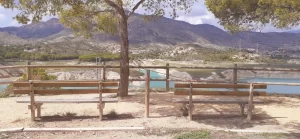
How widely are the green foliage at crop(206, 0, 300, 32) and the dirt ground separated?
8.45 ft

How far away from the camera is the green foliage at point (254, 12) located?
9426 mm

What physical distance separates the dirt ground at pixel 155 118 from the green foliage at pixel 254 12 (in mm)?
2576

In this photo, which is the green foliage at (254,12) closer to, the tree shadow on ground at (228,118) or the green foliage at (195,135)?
the tree shadow on ground at (228,118)

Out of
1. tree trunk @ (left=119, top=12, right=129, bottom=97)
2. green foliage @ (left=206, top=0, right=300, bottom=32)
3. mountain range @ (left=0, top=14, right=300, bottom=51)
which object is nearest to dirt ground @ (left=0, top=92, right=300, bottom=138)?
tree trunk @ (left=119, top=12, right=129, bottom=97)

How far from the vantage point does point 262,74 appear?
3650 cm

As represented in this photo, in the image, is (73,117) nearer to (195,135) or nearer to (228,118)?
(195,135)

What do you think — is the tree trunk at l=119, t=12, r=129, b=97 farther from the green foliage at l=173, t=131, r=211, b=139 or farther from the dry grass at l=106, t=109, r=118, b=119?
the green foliage at l=173, t=131, r=211, b=139

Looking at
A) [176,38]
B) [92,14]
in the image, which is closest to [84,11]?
[92,14]

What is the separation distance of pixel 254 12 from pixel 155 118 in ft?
20.0

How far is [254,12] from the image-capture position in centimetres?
1163

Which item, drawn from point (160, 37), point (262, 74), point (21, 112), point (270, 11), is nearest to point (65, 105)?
point (21, 112)

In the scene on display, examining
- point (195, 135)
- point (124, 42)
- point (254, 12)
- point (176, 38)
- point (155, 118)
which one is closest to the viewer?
point (195, 135)

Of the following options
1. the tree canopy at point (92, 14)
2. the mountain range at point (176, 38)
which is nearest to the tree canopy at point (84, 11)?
the tree canopy at point (92, 14)

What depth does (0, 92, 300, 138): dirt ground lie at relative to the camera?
7.00 meters
